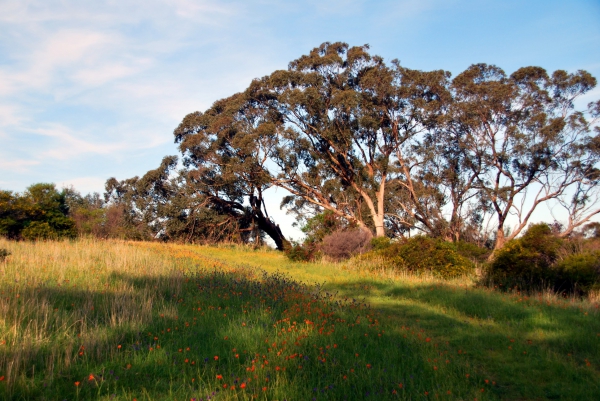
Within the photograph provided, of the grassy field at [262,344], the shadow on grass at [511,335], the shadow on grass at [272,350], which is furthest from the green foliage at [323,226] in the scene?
the shadow on grass at [272,350]

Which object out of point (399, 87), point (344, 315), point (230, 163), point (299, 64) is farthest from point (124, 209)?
point (344, 315)

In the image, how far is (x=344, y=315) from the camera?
7793mm

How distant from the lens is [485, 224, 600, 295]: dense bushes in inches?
483

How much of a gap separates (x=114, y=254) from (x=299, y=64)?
2359 centimetres

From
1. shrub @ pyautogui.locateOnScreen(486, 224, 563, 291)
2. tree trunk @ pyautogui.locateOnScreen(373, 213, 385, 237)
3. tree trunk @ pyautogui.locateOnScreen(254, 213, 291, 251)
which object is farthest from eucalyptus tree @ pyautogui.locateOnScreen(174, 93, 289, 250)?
shrub @ pyautogui.locateOnScreen(486, 224, 563, 291)

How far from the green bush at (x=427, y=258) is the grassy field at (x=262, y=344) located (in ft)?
21.6

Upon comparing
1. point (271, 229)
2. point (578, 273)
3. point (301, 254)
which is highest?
point (271, 229)

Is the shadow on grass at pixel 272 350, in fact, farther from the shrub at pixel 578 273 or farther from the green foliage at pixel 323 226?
the green foliage at pixel 323 226

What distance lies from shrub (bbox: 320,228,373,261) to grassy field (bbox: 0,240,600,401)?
1295 cm

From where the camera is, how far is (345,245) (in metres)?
22.9

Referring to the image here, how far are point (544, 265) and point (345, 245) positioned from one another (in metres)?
10.7

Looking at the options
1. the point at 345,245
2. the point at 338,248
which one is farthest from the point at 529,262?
the point at 338,248

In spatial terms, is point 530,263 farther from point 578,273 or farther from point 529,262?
point 578,273

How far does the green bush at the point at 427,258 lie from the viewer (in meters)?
16.6
